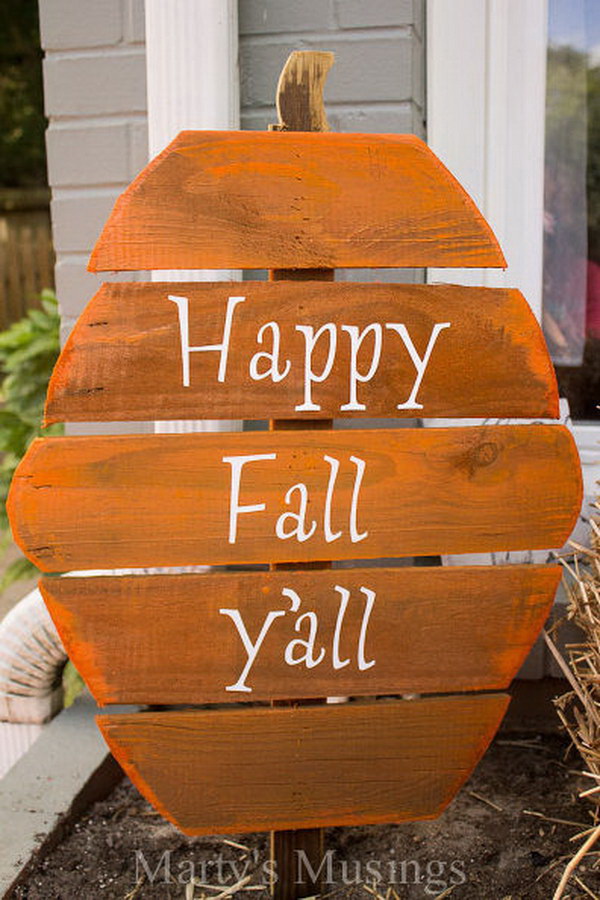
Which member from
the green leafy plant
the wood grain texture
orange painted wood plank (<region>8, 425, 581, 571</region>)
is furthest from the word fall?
the green leafy plant

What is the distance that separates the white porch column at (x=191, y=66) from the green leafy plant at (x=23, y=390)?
133cm

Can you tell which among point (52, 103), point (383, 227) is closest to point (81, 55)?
point (52, 103)

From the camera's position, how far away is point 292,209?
1.53 metres

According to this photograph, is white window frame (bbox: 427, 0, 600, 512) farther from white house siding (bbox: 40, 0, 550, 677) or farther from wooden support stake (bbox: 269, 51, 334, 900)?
wooden support stake (bbox: 269, 51, 334, 900)

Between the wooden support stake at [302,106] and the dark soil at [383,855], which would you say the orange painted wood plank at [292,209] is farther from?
the dark soil at [383,855]

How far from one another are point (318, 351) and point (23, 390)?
6.89 feet

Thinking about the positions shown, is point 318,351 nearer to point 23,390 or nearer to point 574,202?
point 574,202

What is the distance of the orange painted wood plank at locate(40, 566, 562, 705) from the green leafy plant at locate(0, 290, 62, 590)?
1.68 m

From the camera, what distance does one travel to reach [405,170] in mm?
1554

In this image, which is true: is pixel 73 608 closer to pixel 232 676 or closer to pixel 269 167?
pixel 232 676

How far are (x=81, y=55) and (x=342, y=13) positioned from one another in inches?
26.3

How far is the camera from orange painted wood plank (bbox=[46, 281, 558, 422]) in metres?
1.50

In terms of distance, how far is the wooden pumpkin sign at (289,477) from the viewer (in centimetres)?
151

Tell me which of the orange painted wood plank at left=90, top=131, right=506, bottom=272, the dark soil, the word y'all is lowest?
the dark soil
